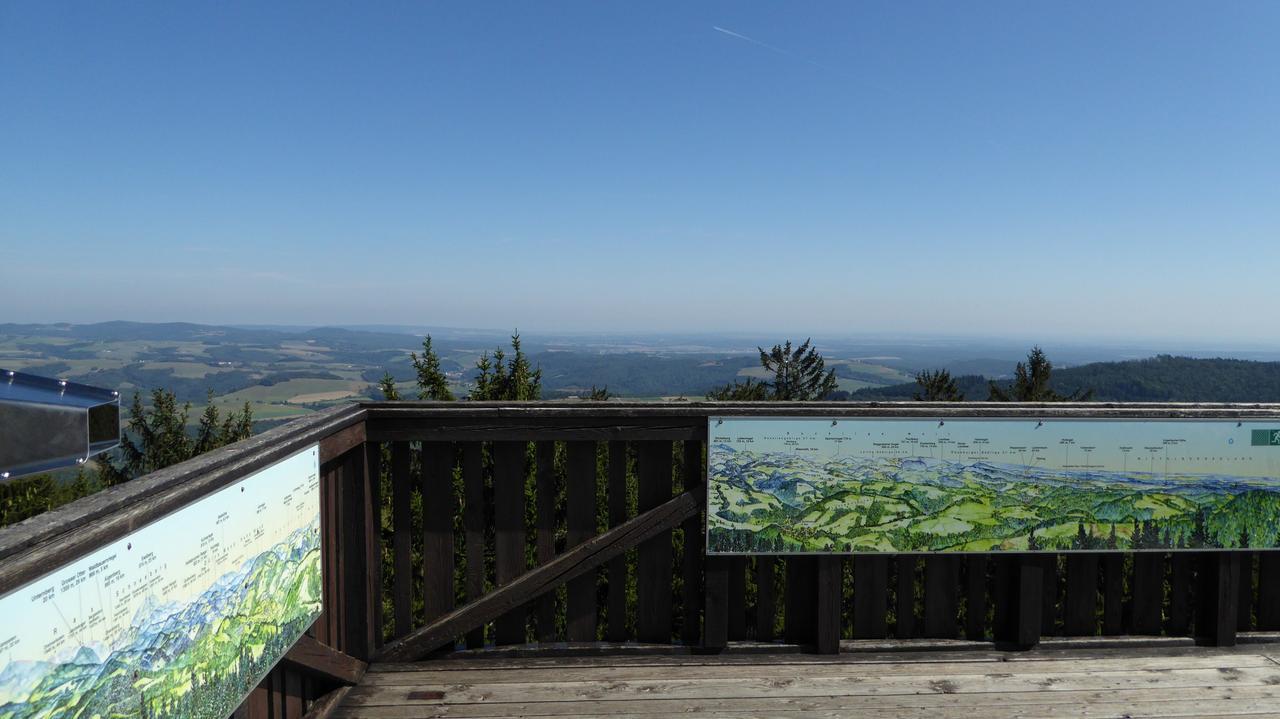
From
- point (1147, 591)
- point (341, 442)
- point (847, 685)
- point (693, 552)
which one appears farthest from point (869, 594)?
point (341, 442)

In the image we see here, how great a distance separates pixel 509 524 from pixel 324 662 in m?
0.88

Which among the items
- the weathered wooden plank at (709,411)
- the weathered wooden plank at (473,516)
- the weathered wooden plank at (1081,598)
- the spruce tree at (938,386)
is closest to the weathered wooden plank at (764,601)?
the weathered wooden plank at (709,411)

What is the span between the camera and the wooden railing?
9.91 ft

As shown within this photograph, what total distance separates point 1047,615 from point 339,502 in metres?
3.24

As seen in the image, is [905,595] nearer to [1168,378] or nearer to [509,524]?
[509,524]

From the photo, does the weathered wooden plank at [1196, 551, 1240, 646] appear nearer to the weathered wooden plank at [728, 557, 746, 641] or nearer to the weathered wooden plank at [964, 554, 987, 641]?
the weathered wooden plank at [964, 554, 987, 641]

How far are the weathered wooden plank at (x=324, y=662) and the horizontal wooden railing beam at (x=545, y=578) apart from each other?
19 centimetres

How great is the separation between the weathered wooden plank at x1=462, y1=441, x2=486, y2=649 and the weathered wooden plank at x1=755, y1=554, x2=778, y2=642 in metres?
1.25

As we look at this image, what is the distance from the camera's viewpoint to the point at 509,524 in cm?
314

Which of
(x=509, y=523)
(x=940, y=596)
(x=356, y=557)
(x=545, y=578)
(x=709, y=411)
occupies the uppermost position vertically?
(x=709, y=411)

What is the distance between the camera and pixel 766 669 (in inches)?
120

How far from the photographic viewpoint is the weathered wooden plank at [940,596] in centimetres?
326

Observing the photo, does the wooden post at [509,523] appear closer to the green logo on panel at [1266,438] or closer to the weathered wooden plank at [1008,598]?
the weathered wooden plank at [1008,598]

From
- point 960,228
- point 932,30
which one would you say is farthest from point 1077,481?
point 960,228
